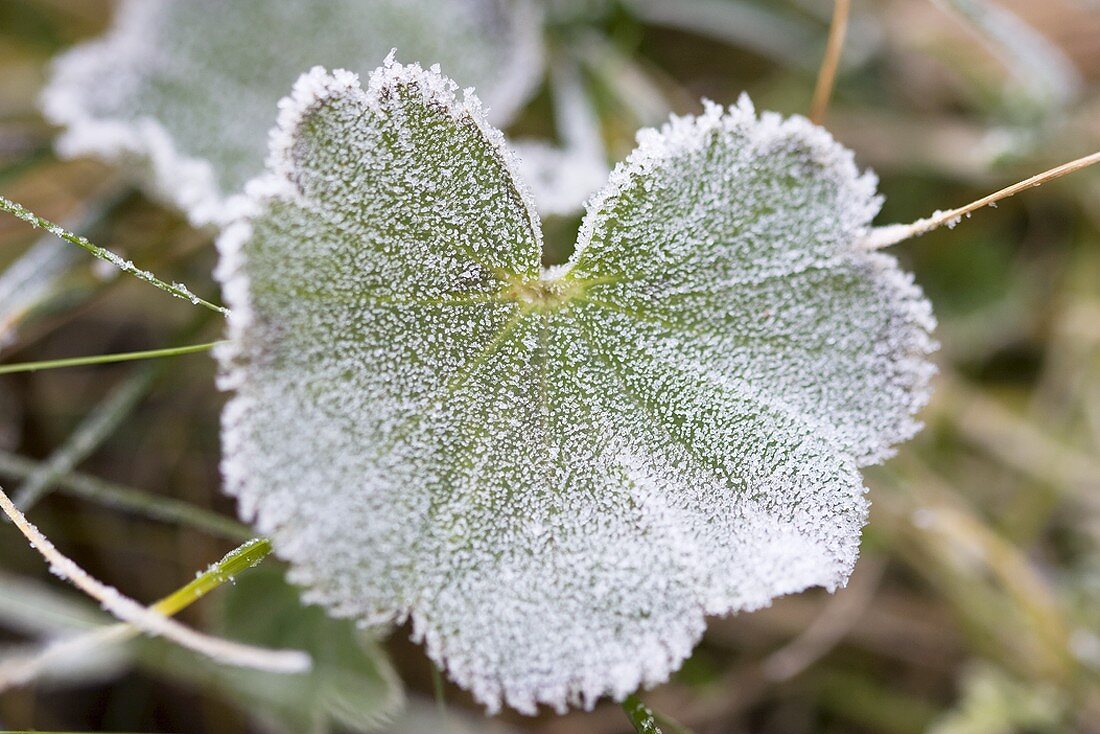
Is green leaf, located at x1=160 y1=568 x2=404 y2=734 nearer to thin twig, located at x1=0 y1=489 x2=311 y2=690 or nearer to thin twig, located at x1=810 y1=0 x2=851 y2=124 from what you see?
thin twig, located at x1=0 y1=489 x2=311 y2=690

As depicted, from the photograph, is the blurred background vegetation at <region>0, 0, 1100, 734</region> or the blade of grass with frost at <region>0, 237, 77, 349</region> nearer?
the blade of grass with frost at <region>0, 237, 77, 349</region>

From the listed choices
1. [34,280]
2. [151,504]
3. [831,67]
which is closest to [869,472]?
[831,67]

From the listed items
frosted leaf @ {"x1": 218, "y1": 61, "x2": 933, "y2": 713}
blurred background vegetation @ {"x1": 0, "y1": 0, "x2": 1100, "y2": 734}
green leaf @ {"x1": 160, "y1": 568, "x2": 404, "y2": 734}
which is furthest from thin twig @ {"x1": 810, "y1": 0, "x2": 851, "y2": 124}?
green leaf @ {"x1": 160, "y1": 568, "x2": 404, "y2": 734}

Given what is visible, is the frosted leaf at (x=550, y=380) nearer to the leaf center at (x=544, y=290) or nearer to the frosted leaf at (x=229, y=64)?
the leaf center at (x=544, y=290)

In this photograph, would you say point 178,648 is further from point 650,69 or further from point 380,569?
point 650,69

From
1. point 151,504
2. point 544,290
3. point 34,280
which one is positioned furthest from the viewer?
point 34,280

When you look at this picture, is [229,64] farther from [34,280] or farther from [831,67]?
[831,67]
